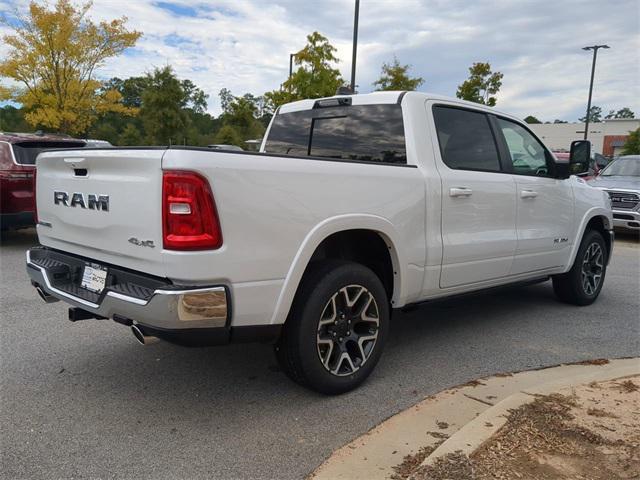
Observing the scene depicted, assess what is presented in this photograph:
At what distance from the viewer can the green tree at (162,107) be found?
33.7 metres

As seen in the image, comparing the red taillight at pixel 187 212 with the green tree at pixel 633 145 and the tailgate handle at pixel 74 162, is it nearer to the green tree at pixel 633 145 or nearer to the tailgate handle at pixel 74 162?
the tailgate handle at pixel 74 162

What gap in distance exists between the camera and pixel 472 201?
4.18 m

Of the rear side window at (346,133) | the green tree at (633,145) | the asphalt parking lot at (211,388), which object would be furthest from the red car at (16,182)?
the green tree at (633,145)

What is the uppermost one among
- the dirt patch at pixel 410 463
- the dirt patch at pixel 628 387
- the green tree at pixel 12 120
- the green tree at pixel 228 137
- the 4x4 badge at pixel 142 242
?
the green tree at pixel 12 120

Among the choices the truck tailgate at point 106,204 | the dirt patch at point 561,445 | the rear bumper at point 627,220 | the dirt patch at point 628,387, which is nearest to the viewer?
the dirt patch at point 561,445

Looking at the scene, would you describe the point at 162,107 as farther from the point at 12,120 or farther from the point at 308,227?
the point at 308,227

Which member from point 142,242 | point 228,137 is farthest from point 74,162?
point 228,137

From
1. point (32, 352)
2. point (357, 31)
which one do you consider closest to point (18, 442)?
point (32, 352)

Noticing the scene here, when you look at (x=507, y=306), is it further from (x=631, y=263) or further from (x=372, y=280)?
(x=631, y=263)

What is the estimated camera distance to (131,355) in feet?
13.6

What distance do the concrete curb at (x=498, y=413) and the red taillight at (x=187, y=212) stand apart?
152 cm

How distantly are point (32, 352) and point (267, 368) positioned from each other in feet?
5.94

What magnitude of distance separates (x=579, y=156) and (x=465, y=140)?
162 centimetres

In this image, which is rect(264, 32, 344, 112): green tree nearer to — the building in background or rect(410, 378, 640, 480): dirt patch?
rect(410, 378, 640, 480): dirt patch
